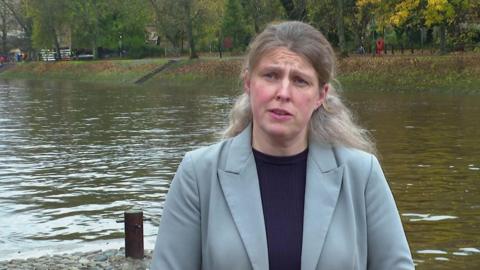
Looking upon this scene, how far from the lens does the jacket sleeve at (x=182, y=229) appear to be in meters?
2.91

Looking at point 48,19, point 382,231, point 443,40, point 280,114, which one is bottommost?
point 443,40

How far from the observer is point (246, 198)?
288cm

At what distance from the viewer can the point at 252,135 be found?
3062 millimetres

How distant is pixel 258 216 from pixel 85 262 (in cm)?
642

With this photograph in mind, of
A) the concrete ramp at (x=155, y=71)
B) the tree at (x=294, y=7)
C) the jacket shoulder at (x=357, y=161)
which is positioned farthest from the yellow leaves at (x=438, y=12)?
the jacket shoulder at (x=357, y=161)

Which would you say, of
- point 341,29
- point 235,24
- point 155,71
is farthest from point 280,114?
point 235,24

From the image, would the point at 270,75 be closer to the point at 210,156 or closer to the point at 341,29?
the point at 210,156

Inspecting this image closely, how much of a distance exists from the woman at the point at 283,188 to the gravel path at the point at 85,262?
567 centimetres

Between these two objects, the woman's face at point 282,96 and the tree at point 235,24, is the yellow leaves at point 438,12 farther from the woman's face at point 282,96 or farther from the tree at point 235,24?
the woman's face at point 282,96

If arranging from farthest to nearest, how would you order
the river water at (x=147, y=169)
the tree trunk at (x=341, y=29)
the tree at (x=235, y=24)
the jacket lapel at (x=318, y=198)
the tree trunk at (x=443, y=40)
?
1. the tree at (x=235, y=24)
2. the tree trunk at (x=341, y=29)
3. the tree trunk at (x=443, y=40)
4. the river water at (x=147, y=169)
5. the jacket lapel at (x=318, y=198)

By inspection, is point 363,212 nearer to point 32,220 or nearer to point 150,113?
point 32,220

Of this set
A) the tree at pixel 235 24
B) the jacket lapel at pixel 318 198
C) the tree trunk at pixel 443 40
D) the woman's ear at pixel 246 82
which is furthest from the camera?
the tree at pixel 235 24

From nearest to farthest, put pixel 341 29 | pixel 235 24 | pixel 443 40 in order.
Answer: pixel 443 40, pixel 341 29, pixel 235 24

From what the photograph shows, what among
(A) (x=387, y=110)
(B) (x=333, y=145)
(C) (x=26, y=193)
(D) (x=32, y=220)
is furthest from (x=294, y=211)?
(A) (x=387, y=110)
